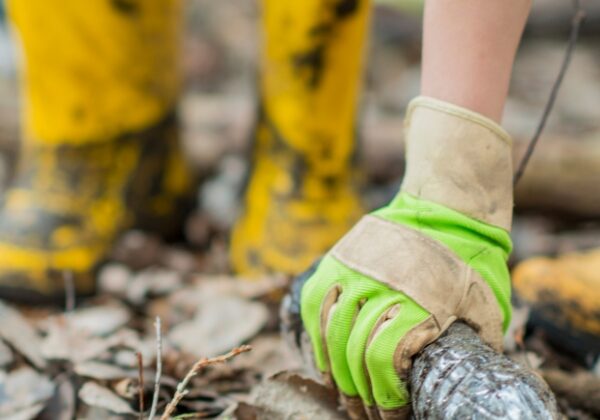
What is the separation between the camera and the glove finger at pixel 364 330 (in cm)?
77

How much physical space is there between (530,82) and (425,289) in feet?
7.67

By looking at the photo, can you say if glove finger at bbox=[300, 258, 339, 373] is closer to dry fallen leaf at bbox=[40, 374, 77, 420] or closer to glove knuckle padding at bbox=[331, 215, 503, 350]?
glove knuckle padding at bbox=[331, 215, 503, 350]

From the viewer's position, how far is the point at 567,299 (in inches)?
48.3

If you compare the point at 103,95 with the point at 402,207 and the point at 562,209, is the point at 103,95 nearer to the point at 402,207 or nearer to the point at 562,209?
the point at 402,207

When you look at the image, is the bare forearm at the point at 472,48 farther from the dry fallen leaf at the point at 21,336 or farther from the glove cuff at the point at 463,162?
the dry fallen leaf at the point at 21,336

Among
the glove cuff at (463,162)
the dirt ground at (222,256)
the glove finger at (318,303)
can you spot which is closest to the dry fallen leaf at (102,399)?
the dirt ground at (222,256)

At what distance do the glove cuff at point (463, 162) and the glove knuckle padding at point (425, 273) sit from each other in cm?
7

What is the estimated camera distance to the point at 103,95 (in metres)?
1.52

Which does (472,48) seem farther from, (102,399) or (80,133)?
(80,133)

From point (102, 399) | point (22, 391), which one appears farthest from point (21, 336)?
point (102, 399)

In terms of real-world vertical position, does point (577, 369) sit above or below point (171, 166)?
below

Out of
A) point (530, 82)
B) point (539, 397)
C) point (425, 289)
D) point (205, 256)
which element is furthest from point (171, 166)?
point (530, 82)

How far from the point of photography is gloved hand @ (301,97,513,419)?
2.56 feet

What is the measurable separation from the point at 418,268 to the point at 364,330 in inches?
3.5
